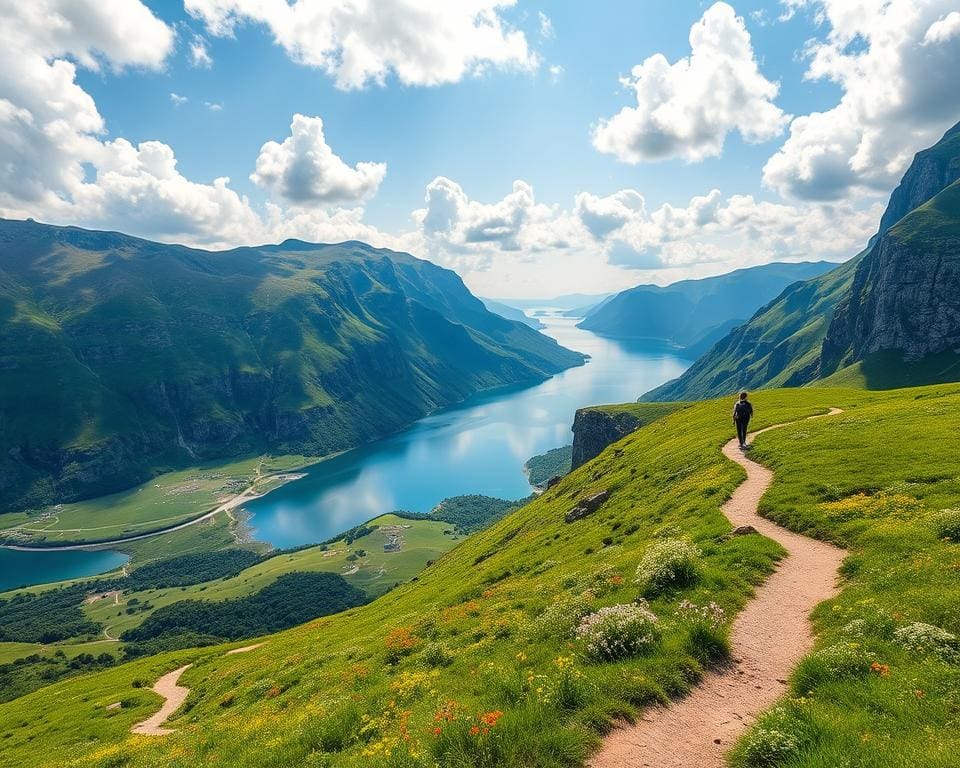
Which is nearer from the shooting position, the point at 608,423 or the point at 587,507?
the point at 587,507

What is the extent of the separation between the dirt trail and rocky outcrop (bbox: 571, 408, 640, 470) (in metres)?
114

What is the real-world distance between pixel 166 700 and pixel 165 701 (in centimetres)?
36

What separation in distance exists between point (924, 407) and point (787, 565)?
30.8 meters

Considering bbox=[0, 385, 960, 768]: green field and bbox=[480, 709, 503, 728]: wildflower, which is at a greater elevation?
bbox=[480, 709, 503, 728]: wildflower

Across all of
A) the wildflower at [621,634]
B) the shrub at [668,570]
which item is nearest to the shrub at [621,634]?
the wildflower at [621,634]

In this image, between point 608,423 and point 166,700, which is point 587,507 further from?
point 608,423

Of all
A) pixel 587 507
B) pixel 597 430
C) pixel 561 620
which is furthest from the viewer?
pixel 597 430

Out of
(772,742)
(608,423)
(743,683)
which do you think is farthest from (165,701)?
(608,423)

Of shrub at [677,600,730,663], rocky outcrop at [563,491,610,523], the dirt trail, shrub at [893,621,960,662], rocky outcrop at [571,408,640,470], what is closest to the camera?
shrub at [893,621,960,662]

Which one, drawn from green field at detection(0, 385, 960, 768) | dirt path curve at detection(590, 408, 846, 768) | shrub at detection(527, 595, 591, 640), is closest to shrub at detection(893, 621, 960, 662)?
green field at detection(0, 385, 960, 768)

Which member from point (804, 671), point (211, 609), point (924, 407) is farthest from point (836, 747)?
point (211, 609)

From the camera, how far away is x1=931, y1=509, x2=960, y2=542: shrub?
16250 mm

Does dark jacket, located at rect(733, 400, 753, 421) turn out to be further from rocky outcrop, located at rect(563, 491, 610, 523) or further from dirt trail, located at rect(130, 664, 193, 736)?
dirt trail, located at rect(130, 664, 193, 736)

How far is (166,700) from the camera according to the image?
123 ft
